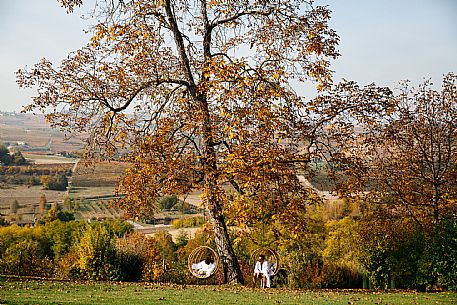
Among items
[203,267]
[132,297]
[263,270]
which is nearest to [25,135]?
[203,267]

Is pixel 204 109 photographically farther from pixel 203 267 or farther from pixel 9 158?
pixel 9 158

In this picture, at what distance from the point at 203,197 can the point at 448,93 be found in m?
8.85

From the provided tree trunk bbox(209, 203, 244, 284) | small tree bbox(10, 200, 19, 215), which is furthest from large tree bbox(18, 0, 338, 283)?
small tree bbox(10, 200, 19, 215)

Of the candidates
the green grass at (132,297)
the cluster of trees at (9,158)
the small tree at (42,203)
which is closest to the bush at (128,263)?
the green grass at (132,297)

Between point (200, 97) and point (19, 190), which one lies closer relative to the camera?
point (200, 97)

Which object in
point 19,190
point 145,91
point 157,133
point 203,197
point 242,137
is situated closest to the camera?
point 242,137

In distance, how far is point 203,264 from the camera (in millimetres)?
12789

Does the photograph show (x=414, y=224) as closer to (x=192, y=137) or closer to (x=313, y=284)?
(x=313, y=284)

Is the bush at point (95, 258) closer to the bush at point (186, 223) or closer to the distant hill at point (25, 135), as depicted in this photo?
the bush at point (186, 223)

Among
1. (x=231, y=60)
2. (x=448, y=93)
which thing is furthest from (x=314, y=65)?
(x=448, y=93)

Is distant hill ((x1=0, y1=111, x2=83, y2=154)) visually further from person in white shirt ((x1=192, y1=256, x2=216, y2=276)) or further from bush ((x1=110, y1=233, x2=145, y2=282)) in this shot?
person in white shirt ((x1=192, y1=256, x2=216, y2=276))

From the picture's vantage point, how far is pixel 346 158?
41.6 ft

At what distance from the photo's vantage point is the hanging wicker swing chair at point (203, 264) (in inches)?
496

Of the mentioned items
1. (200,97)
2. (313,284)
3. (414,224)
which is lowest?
(313,284)
